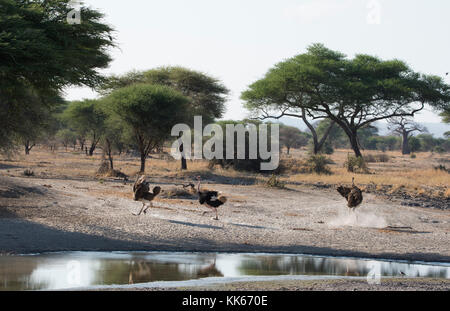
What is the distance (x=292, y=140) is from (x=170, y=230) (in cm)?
6554

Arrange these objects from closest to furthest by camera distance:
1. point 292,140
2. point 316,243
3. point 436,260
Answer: point 436,260, point 316,243, point 292,140

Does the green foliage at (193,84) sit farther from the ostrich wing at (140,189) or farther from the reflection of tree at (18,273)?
the reflection of tree at (18,273)

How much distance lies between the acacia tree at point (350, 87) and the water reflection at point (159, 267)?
32.1 metres

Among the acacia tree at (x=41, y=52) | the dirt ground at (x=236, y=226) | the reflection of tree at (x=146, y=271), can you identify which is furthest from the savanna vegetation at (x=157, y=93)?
the reflection of tree at (x=146, y=271)

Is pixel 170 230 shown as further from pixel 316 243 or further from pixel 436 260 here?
pixel 436 260

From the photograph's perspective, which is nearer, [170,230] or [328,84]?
[170,230]

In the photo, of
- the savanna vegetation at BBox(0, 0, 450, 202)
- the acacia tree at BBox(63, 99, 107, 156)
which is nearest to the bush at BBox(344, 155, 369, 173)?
the savanna vegetation at BBox(0, 0, 450, 202)

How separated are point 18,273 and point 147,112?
2499cm

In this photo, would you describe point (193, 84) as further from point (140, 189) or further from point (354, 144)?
point (140, 189)

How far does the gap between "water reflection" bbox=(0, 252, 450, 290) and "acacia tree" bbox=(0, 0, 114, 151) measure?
5.80 meters

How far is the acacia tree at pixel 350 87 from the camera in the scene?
42.4 meters

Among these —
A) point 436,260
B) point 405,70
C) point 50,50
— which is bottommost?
point 436,260
